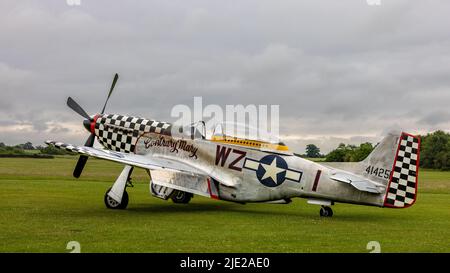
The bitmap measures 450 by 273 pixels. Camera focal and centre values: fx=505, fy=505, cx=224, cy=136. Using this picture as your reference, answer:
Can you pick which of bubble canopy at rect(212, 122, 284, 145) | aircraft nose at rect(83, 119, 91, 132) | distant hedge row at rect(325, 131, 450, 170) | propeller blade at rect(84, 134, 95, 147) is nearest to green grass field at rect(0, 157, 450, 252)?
propeller blade at rect(84, 134, 95, 147)

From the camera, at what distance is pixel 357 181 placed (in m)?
11.9

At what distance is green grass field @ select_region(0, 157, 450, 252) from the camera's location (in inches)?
334

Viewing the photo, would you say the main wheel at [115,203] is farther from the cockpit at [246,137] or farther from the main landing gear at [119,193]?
the cockpit at [246,137]

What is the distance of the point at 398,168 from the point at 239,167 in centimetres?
399

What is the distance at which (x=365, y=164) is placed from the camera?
40.0 feet

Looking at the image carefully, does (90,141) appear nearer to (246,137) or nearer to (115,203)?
(115,203)

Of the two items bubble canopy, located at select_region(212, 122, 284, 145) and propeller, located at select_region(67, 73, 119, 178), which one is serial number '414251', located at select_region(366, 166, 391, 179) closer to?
bubble canopy, located at select_region(212, 122, 284, 145)

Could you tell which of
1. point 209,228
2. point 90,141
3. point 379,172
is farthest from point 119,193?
point 379,172

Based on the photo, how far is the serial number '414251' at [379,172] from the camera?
38.9 feet
